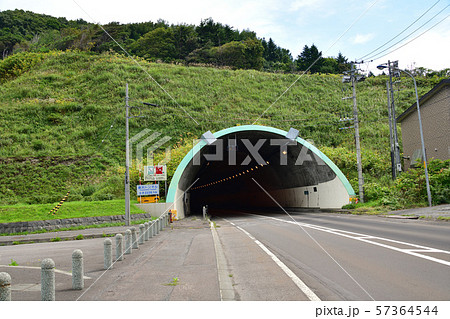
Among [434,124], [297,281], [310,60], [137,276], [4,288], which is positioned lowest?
[137,276]

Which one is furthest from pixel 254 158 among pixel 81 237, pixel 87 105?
pixel 87 105

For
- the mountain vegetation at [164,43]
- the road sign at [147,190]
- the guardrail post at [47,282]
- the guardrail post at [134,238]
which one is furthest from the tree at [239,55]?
the guardrail post at [47,282]

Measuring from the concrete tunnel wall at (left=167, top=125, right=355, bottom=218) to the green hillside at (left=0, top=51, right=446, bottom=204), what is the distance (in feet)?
13.9

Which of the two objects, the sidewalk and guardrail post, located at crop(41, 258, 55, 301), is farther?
the sidewalk

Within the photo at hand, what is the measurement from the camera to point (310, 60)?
96812 mm

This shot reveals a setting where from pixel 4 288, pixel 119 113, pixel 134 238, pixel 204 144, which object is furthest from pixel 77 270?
pixel 119 113

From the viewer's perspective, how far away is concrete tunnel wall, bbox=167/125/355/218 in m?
29.4

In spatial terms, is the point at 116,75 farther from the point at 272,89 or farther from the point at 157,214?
the point at 157,214

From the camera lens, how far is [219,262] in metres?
9.59

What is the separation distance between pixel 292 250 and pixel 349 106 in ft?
187

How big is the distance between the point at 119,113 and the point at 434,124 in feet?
134

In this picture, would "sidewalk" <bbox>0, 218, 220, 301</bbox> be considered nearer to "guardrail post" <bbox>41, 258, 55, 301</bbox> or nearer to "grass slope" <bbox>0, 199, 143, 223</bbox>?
"guardrail post" <bbox>41, 258, 55, 301</bbox>

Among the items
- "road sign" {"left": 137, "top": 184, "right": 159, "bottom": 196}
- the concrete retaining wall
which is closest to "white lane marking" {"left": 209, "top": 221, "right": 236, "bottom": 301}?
the concrete retaining wall

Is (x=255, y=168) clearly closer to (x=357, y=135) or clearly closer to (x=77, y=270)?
(x=357, y=135)
